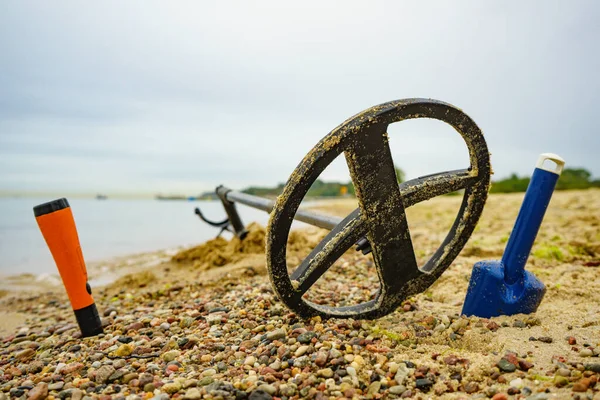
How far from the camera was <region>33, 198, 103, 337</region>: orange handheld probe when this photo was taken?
260 cm

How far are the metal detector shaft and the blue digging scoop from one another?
1.04 m

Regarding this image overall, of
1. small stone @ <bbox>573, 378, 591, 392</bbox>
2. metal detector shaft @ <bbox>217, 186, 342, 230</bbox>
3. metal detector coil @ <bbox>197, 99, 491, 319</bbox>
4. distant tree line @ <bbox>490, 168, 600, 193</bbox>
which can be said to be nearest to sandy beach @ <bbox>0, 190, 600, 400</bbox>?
small stone @ <bbox>573, 378, 591, 392</bbox>

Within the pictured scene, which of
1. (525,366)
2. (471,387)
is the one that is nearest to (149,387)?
(471,387)

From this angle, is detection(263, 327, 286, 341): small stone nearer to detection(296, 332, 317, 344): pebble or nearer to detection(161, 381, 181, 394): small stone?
detection(296, 332, 317, 344): pebble

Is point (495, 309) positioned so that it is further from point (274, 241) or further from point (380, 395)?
point (274, 241)

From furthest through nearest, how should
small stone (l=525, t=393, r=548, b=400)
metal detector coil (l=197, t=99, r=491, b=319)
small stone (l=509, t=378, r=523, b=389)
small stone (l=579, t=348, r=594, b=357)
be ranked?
metal detector coil (l=197, t=99, r=491, b=319)
small stone (l=579, t=348, r=594, b=357)
small stone (l=509, t=378, r=523, b=389)
small stone (l=525, t=393, r=548, b=400)

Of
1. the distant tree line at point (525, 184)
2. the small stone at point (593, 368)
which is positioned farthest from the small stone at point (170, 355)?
the distant tree line at point (525, 184)

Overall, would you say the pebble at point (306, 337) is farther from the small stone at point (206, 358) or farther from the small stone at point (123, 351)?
the small stone at point (123, 351)

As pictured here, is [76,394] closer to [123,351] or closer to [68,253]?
[123,351]

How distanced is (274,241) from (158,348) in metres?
1.02

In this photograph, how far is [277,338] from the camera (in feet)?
7.32

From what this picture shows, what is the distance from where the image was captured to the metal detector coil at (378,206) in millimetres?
2070

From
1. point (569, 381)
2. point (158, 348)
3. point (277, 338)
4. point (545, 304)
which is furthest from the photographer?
point (545, 304)

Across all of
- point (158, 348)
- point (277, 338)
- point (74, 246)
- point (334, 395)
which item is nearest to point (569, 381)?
point (334, 395)
